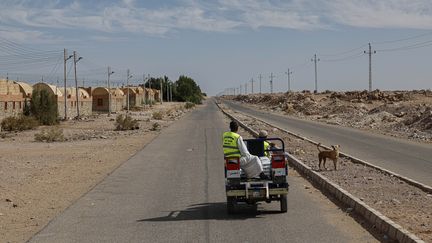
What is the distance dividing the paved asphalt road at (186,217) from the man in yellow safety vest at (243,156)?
0.73m

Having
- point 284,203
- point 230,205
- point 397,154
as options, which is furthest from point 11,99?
point 284,203

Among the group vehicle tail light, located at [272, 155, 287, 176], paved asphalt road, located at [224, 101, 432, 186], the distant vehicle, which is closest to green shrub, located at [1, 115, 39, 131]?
paved asphalt road, located at [224, 101, 432, 186]

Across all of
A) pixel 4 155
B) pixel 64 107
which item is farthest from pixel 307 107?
pixel 4 155

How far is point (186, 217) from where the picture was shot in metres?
10.2

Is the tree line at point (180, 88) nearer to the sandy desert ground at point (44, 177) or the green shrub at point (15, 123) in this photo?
the green shrub at point (15, 123)

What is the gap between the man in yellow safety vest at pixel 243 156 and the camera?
10.2 meters

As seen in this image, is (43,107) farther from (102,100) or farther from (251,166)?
(251,166)

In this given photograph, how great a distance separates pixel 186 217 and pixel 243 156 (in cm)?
138

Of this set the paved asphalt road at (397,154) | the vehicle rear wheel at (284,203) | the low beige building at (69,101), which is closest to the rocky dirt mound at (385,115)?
the paved asphalt road at (397,154)

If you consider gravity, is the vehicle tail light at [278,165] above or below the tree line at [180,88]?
below

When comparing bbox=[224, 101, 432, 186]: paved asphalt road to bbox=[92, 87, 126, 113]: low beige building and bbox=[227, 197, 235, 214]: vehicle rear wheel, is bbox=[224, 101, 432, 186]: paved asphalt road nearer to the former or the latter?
bbox=[227, 197, 235, 214]: vehicle rear wheel

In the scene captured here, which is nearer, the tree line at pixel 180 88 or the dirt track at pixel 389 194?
the dirt track at pixel 389 194

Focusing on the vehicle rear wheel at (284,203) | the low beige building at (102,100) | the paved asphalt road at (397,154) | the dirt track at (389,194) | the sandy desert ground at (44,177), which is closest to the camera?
the dirt track at (389,194)

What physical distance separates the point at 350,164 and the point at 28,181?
9.13 meters
